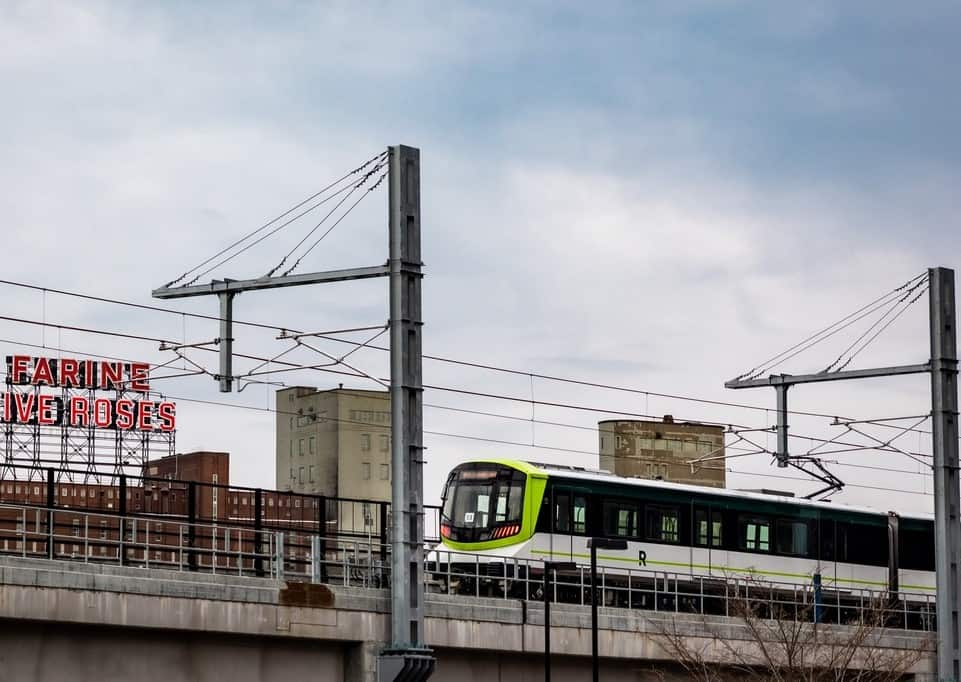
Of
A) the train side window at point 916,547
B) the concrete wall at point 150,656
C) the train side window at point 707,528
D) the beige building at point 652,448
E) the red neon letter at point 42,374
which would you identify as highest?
the red neon letter at point 42,374

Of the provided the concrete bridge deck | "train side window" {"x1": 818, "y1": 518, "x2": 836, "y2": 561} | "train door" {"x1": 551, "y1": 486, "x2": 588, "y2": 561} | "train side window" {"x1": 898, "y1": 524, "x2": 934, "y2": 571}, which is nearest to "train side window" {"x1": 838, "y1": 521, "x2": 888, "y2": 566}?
"train side window" {"x1": 818, "y1": 518, "x2": 836, "y2": 561}

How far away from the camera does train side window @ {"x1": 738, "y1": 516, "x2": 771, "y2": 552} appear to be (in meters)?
50.6

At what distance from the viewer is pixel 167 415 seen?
9694 cm

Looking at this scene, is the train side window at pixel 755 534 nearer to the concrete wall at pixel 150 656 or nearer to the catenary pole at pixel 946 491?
the catenary pole at pixel 946 491

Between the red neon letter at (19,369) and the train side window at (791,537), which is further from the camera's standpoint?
the red neon letter at (19,369)

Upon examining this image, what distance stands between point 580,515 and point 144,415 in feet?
175

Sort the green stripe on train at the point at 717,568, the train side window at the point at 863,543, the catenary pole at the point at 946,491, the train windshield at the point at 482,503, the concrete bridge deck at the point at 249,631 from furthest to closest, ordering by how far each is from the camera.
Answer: the train side window at the point at 863,543, the green stripe on train at the point at 717,568, the train windshield at the point at 482,503, the catenary pole at the point at 946,491, the concrete bridge deck at the point at 249,631

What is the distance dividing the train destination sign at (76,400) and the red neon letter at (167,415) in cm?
5

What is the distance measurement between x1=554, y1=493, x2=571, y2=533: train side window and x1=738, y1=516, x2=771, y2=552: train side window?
670 centimetres

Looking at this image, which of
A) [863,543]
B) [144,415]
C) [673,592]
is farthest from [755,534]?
[144,415]

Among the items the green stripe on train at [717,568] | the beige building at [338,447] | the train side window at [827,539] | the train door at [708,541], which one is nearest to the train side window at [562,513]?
the green stripe on train at [717,568]

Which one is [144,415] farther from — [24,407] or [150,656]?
[150,656]

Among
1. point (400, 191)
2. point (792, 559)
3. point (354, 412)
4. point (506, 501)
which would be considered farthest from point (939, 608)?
point (354, 412)

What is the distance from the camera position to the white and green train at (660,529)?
45688 mm
